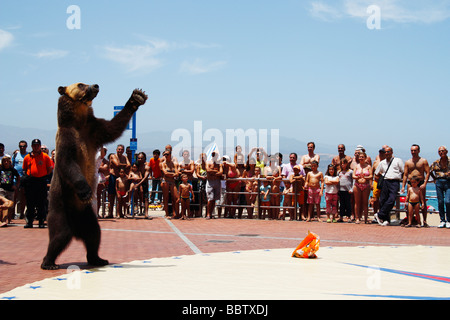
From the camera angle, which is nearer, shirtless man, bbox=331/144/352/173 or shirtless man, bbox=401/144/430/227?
shirtless man, bbox=401/144/430/227

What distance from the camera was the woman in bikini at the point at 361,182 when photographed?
1547 centimetres

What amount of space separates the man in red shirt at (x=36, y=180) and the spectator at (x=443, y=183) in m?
10.3

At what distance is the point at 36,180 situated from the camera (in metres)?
13.4

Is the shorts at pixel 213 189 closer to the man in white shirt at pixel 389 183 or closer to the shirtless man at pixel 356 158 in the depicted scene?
the shirtless man at pixel 356 158

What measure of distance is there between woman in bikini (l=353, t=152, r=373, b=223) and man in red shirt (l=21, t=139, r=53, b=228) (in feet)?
27.4

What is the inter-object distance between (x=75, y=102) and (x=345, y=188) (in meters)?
10.6

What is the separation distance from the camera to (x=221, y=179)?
56.6 ft

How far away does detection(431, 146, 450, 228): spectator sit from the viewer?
1478 centimetres

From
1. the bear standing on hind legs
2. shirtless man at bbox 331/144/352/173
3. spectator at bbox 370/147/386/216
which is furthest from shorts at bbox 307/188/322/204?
the bear standing on hind legs

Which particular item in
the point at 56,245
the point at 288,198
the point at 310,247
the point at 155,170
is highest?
the point at 155,170

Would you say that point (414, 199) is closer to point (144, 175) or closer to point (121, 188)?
point (144, 175)

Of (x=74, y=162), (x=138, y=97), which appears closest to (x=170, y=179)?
(x=138, y=97)

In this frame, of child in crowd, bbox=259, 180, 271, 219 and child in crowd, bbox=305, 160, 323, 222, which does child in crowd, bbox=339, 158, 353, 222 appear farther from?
child in crowd, bbox=259, 180, 271, 219
